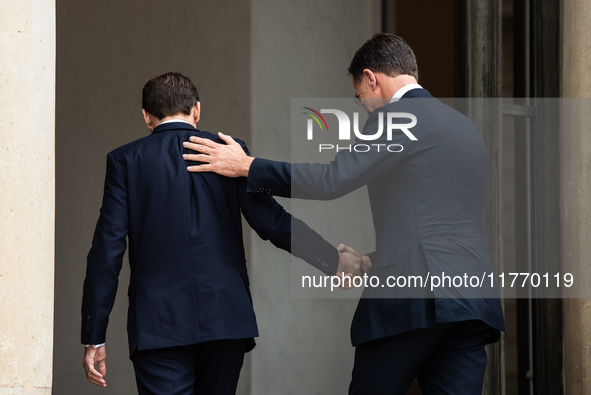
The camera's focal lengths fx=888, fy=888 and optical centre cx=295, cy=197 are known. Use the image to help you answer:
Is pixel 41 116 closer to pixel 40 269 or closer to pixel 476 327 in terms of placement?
pixel 40 269

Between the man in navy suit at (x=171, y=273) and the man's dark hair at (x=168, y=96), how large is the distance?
0.09 meters

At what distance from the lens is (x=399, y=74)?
Result: 300 centimetres

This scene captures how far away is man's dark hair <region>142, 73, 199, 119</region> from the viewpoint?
3.16 meters

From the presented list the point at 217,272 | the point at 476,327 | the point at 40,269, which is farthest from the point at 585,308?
the point at 40,269

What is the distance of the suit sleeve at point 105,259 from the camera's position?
9.96 ft

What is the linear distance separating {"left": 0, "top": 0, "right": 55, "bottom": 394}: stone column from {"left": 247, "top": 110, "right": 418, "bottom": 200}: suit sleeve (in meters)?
0.71

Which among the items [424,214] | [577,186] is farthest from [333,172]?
Answer: [577,186]

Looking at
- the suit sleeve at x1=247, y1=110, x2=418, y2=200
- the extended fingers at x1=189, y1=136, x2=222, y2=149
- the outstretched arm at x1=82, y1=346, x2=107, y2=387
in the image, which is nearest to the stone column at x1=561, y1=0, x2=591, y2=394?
the suit sleeve at x1=247, y1=110, x2=418, y2=200

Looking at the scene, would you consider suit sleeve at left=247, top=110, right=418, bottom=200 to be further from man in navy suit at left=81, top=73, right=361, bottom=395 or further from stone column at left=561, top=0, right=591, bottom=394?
stone column at left=561, top=0, right=591, bottom=394

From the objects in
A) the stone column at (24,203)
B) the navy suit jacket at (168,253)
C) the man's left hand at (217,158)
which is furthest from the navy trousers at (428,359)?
the stone column at (24,203)

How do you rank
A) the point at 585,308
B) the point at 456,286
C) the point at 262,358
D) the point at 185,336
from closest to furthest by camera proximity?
the point at 456,286 < the point at 185,336 < the point at 585,308 < the point at 262,358

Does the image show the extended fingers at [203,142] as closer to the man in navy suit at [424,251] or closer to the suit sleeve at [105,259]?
the suit sleeve at [105,259]

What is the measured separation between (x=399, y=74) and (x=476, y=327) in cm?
88

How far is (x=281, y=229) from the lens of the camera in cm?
327
